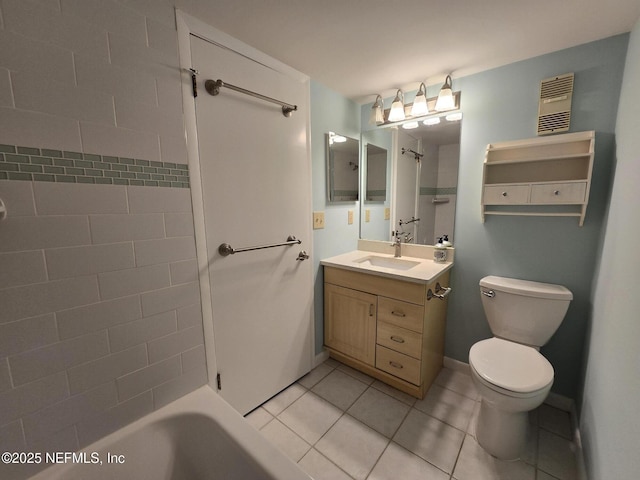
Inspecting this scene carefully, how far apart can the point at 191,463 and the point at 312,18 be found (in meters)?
2.06

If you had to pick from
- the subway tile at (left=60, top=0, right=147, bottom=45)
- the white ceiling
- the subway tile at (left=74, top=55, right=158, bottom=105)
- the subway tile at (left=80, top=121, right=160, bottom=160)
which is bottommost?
the subway tile at (left=80, top=121, right=160, bottom=160)

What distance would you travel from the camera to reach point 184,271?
1.24 meters

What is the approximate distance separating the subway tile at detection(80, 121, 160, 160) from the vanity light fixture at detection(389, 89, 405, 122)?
159cm

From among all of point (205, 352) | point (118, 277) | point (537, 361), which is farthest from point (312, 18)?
point (537, 361)

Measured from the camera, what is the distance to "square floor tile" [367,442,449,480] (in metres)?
1.26

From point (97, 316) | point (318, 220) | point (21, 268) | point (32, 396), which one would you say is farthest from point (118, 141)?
point (318, 220)

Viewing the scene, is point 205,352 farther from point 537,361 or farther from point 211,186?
point 537,361

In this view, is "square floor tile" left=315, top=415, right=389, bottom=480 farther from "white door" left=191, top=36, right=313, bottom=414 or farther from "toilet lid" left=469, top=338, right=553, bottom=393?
"toilet lid" left=469, top=338, right=553, bottom=393

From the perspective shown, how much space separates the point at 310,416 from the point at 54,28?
2.10m

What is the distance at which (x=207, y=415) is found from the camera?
3.74 ft

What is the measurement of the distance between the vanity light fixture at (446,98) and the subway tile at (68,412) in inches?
90.9

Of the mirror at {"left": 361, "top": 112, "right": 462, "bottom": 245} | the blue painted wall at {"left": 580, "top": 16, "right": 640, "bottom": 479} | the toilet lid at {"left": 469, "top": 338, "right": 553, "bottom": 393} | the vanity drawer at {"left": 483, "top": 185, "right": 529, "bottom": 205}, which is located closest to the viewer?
the blue painted wall at {"left": 580, "top": 16, "right": 640, "bottom": 479}

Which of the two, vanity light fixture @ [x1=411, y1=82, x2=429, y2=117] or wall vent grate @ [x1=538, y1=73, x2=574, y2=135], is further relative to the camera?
vanity light fixture @ [x1=411, y1=82, x2=429, y2=117]

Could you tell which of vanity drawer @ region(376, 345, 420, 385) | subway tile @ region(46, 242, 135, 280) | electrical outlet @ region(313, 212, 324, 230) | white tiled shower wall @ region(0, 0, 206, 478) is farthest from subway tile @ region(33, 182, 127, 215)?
vanity drawer @ region(376, 345, 420, 385)
